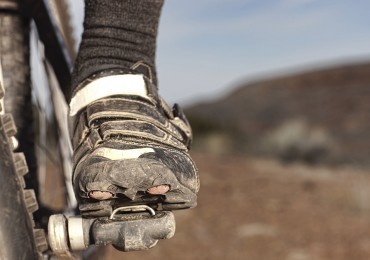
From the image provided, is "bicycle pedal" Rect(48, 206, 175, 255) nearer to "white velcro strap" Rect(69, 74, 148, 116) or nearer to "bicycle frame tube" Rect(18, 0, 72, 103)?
"white velcro strap" Rect(69, 74, 148, 116)

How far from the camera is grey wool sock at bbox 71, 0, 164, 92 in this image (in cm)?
149

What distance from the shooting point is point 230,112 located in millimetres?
23406

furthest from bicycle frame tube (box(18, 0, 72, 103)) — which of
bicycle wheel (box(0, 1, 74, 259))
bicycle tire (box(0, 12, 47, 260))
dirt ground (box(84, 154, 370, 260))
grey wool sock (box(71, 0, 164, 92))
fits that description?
dirt ground (box(84, 154, 370, 260))

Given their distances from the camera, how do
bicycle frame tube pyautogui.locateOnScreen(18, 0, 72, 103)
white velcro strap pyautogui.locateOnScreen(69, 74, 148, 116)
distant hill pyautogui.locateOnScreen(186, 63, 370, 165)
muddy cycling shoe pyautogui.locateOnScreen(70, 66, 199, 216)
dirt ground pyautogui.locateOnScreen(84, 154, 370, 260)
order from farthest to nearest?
distant hill pyautogui.locateOnScreen(186, 63, 370, 165) < dirt ground pyautogui.locateOnScreen(84, 154, 370, 260) < bicycle frame tube pyautogui.locateOnScreen(18, 0, 72, 103) < white velcro strap pyautogui.locateOnScreen(69, 74, 148, 116) < muddy cycling shoe pyautogui.locateOnScreen(70, 66, 199, 216)

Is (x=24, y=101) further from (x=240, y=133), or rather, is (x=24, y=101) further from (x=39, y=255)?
(x=240, y=133)

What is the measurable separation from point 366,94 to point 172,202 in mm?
20469

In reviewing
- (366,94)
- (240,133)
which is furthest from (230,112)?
(240,133)

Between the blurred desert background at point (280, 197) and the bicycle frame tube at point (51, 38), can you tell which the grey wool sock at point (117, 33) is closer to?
the bicycle frame tube at point (51, 38)

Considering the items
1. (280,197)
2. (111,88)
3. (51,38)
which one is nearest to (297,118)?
(280,197)

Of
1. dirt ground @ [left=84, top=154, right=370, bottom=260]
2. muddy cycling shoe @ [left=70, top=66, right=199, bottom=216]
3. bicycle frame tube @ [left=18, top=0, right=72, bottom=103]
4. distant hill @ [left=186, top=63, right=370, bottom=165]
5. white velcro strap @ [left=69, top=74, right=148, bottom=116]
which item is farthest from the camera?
distant hill @ [left=186, top=63, right=370, bottom=165]

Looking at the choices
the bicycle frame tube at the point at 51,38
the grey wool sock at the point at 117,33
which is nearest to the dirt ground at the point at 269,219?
the bicycle frame tube at the point at 51,38

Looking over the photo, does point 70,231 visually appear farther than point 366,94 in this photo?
No

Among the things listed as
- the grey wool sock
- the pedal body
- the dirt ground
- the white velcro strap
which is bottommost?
the dirt ground

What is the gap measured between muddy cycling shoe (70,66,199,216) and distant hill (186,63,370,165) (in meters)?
11.9
